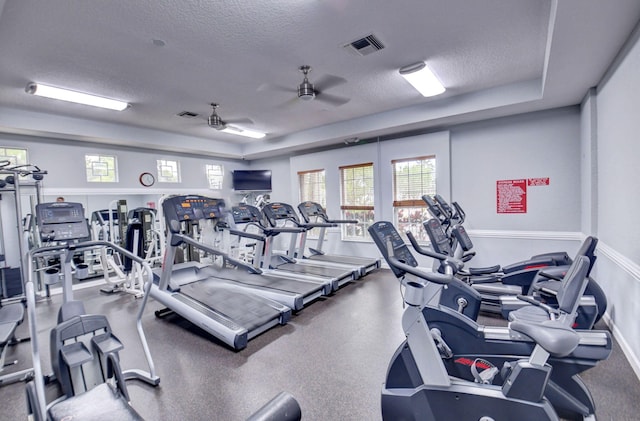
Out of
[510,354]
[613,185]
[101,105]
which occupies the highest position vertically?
[101,105]

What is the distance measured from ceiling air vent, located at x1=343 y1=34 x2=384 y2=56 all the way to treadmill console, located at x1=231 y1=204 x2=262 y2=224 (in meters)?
2.95

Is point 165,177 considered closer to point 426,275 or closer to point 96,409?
point 96,409

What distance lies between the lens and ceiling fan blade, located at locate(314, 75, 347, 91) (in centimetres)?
370

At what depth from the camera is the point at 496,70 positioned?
142 inches

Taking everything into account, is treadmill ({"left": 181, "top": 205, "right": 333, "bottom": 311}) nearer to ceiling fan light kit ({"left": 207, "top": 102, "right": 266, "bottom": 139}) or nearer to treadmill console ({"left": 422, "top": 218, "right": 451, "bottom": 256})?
ceiling fan light kit ({"left": 207, "top": 102, "right": 266, "bottom": 139})

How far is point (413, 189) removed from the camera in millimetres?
5621

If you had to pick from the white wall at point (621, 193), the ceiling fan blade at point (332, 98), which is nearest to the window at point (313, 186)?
the ceiling fan blade at point (332, 98)

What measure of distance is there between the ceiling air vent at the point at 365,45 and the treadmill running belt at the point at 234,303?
9.78 feet

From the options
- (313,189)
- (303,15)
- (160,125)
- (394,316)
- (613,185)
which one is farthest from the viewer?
(313,189)

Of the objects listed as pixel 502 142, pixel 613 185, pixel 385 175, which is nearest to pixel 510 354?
pixel 613 185

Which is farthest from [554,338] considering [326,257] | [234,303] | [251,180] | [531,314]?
[251,180]

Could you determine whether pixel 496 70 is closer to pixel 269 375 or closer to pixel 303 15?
pixel 303 15

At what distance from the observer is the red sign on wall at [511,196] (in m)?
4.59

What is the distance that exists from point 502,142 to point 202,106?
190 inches
